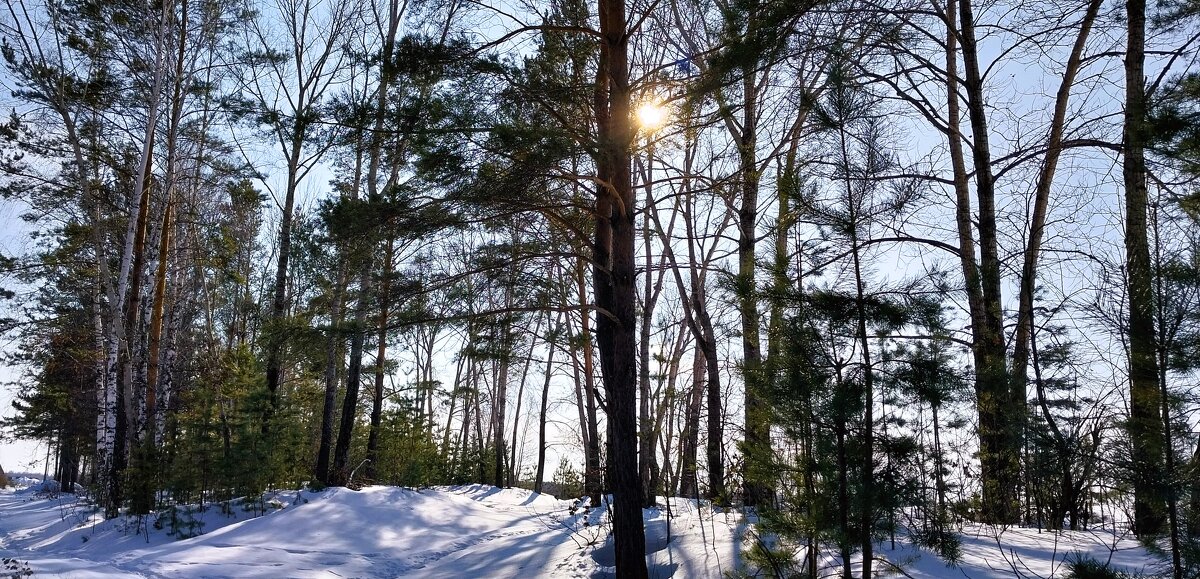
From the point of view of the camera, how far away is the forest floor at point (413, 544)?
5.29 meters

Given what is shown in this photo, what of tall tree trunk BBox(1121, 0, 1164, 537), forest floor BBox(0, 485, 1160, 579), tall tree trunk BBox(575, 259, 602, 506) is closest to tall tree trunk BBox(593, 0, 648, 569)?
forest floor BBox(0, 485, 1160, 579)

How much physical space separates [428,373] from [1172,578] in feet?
77.9

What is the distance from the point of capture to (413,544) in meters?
8.91

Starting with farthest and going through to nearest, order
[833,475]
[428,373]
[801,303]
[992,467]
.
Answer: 1. [428,373]
2. [992,467]
3. [801,303]
4. [833,475]

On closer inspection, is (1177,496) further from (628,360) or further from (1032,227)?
(1032,227)

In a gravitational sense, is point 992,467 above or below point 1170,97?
below

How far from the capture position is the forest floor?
17.4 ft

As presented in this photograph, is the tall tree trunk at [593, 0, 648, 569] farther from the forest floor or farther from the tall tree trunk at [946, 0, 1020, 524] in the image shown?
the tall tree trunk at [946, 0, 1020, 524]

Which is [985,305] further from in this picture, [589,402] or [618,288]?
[589,402]

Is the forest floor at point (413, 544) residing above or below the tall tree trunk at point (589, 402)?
below

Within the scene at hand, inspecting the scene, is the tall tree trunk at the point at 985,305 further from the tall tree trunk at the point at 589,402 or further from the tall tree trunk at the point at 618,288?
the tall tree trunk at the point at 589,402

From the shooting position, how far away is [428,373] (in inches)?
1014

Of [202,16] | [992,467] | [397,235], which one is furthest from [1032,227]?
[202,16]

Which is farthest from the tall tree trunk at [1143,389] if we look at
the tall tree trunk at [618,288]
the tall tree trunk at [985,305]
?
the tall tree trunk at [618,288]
